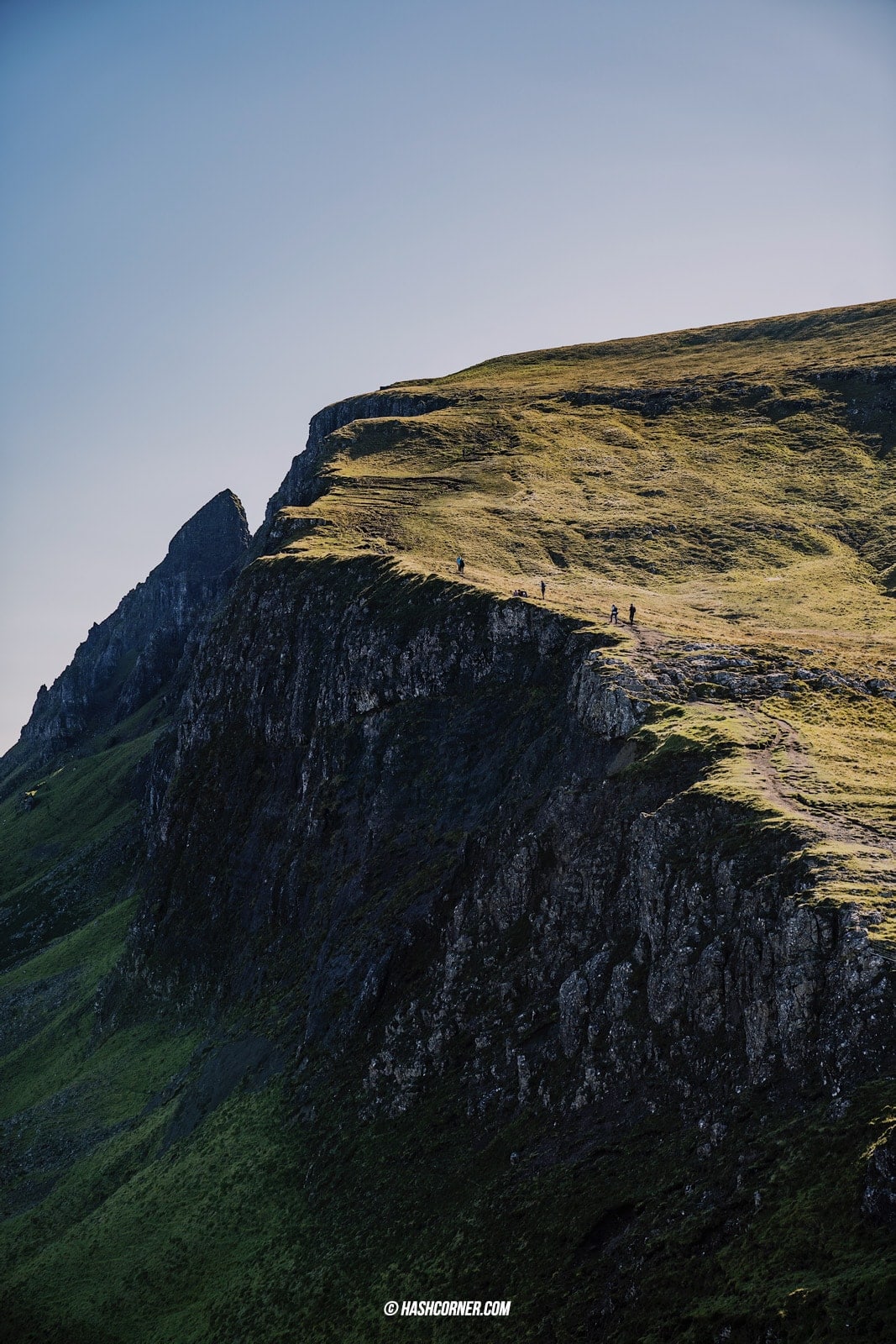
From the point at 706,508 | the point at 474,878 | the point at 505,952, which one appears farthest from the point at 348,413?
the point at 505,952

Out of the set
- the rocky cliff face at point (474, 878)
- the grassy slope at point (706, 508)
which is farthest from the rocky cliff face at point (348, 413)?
the rocky cliff face at point (474, 878)

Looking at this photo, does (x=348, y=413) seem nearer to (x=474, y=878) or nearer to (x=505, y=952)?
(x=474, y=878)

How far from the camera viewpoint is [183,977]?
300ft

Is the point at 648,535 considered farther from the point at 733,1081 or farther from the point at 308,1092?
the point at 733,1081

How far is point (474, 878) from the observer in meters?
61.4

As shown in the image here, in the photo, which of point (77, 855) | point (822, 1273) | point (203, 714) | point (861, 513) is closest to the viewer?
point (822, 1273)

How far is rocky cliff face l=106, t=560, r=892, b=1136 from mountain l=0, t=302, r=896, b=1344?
0.82 feet

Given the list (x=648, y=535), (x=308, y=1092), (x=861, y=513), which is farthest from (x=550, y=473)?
A: (x=308, y=1092)

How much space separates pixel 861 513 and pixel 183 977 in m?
93.4

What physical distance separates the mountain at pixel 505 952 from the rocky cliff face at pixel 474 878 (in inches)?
9.9

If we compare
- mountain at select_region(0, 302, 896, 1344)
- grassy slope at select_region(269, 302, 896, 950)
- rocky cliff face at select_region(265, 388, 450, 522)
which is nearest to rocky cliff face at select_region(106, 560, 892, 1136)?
mountain at select_region(0, 302, 896, 1344)

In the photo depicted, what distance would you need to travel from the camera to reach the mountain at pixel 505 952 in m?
35.1

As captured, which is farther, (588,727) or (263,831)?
(263,831)

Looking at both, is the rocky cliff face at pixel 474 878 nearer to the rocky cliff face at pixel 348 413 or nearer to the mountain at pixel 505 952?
the mountain at pixel 505 952
